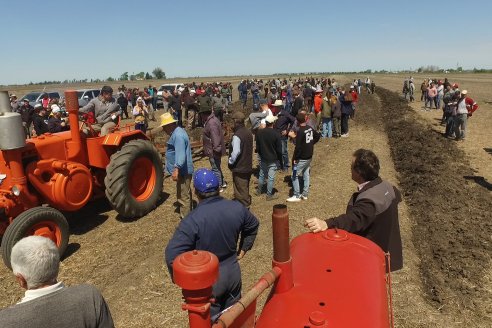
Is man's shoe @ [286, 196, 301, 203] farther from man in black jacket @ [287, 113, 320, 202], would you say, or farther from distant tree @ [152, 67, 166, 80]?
distant tree @ [152, 67, 166, 80]

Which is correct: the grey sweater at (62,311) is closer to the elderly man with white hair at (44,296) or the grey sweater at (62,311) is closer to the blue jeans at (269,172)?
the elderly man with white hair at (44,296)

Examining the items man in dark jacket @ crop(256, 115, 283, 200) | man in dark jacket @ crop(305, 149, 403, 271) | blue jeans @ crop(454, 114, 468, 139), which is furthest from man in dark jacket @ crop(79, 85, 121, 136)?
blue jeans @ crop(454, 114, 468, 139)

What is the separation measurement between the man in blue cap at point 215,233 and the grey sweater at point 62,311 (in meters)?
0.77

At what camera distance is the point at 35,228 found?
15.8ft

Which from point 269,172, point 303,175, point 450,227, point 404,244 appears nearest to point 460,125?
point 450,227

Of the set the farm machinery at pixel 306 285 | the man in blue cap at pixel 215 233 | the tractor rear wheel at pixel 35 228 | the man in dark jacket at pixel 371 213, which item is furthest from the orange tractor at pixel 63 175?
the man in dark jacket at pixel 371 213

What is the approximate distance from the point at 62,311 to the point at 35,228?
11.6ft

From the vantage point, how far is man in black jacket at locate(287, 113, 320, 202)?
6.77 metres

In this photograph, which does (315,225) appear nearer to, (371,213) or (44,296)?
(371,213)

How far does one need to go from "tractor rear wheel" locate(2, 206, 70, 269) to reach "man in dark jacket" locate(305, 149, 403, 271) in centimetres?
370

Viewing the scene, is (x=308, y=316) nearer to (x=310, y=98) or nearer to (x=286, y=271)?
(x=286, y=271)

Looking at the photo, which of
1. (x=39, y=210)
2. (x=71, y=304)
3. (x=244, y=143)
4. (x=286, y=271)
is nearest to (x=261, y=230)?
(x=244, y=143)

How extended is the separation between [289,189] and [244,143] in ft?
7.95

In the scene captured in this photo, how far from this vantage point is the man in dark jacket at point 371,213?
9.20 ft
